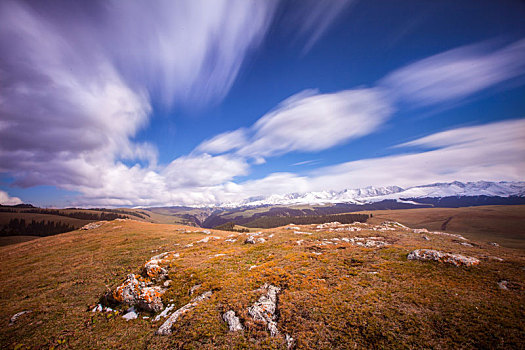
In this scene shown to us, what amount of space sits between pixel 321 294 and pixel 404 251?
1394 centimetres

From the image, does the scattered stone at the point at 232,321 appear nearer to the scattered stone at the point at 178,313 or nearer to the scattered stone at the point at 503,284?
the scattered stone at the point at 178,313

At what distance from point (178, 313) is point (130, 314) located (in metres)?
4.62

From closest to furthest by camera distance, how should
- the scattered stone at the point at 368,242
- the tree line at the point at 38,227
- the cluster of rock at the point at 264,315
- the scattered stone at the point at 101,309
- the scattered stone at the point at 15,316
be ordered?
1. the cluster of rock at the point at 264,315
2. the scattered stone at the point at 15,316
3. the scattered stone at the point at 101,309
4. the scattered stone at the point at 368,242
5. the tree line at the point at 38,227

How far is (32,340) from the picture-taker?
11.3 m

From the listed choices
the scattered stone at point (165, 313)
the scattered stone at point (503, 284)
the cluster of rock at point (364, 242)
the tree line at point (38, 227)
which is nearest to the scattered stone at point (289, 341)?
the scattered stone at point (165, 313)

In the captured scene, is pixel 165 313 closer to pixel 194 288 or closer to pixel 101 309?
pixel 194 288

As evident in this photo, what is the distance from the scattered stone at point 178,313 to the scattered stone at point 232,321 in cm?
300

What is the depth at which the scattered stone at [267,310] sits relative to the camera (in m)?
10.7

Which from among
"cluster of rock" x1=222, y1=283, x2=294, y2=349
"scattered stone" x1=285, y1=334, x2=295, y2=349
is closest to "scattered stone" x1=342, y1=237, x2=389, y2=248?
"cluster of rock" x1=222, y1=283, x2=294, y2=349

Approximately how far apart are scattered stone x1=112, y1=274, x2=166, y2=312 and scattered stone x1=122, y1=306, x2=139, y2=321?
35cm

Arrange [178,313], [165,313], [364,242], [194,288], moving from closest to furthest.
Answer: [178,313], [165,313], [194,288], [364,242]

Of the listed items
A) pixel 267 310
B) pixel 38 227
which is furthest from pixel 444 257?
pixel 38 227

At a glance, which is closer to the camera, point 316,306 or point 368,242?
point 316,306

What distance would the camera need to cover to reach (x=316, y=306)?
11.8 m
